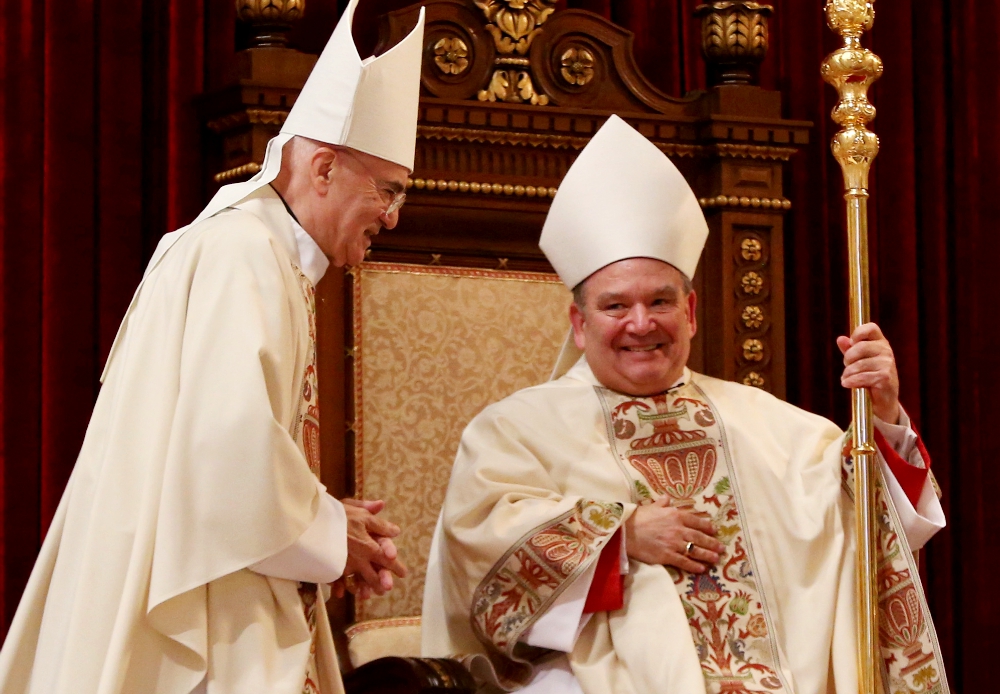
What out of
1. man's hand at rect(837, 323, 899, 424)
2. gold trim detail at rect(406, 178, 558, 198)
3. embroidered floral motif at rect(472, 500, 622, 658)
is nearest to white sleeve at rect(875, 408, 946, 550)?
man's hand at rect(837, 323, 899, 424)

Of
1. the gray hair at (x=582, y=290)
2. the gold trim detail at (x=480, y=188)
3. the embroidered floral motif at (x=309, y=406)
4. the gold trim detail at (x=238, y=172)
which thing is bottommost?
the embroidered floral motif at (x=309, y=406)

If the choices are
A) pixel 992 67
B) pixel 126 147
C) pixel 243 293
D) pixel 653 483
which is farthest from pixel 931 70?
pixel 243 293

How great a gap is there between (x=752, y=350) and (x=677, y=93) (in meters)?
0.81

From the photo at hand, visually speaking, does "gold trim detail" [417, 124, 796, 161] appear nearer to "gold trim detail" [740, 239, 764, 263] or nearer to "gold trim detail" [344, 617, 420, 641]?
"gold trim detail" [740, 239, 764, 263]

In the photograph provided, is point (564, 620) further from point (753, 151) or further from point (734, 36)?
point (734, 36)

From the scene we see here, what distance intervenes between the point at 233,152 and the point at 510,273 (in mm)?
766

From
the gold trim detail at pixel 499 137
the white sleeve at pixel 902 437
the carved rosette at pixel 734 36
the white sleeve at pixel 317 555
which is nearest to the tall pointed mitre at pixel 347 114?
the white sleeve at pixel 317 555

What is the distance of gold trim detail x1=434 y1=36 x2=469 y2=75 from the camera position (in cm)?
376

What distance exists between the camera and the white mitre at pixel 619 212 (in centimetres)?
345

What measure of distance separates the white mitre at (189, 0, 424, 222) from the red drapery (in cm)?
99

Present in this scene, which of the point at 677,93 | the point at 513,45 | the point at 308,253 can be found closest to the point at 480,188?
the point at 513,45

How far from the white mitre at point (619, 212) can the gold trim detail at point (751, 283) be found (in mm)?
429

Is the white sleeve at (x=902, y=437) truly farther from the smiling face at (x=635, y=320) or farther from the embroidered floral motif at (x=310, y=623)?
the embroidered floral motif at (x=310, y=623)

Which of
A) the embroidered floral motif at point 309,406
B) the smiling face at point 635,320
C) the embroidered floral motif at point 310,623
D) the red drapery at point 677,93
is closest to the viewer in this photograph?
the embroidered floral motif at point 310,623
